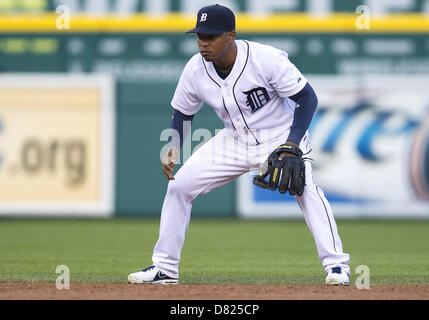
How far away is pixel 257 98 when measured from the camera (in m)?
5.40

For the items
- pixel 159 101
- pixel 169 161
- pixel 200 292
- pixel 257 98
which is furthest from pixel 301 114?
pixel 159 101

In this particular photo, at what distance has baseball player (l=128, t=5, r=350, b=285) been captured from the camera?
5258mm

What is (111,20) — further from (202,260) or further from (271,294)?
(271,294)

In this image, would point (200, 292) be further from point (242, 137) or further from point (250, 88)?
point (250, 88)

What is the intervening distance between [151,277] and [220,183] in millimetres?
695

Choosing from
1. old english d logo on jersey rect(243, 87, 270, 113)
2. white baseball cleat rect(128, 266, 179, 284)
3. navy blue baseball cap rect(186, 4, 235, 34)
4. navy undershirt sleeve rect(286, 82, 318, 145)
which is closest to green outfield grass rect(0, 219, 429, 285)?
white baseball cleat rect(128, 266, 179, 284)

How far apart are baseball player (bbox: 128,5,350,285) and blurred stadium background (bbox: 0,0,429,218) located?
6.54 meters

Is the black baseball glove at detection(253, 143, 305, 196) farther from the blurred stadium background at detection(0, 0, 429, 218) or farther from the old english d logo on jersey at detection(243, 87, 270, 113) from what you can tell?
the blurred stadium background at detection(0, 0, 429, 218)

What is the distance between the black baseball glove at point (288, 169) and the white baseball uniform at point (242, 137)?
0.12m

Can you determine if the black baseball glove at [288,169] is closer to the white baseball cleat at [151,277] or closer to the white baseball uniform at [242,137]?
the white baseball uniform at [242,137]

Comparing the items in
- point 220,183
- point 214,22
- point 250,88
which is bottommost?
point 220,183

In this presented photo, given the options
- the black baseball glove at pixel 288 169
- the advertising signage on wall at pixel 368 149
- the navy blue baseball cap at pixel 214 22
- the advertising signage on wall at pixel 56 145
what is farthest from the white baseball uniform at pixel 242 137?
the advertising signage on wall at pixel 56 145

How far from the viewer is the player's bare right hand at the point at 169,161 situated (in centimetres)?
538
